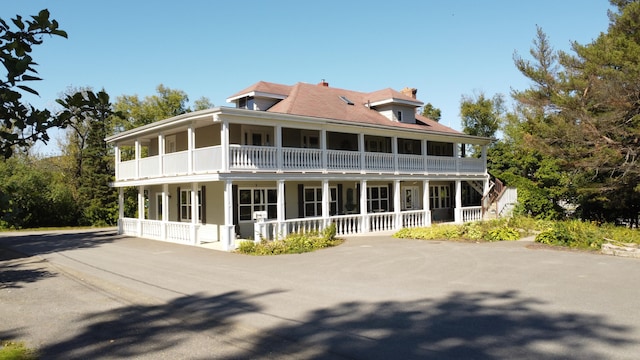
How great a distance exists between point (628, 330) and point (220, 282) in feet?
27.7

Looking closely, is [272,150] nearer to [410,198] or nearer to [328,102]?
[328,102]

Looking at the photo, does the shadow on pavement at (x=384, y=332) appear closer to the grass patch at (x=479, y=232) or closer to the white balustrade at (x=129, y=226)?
the grass patch at (x=479, y=232)

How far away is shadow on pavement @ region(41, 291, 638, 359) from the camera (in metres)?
6.14

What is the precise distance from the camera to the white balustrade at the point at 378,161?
959 inches

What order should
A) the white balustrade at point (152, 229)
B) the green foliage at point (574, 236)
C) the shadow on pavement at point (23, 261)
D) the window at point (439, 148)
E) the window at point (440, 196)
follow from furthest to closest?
the window at point (440, 196)
the window at point (439, 148)
the white balustrade at point (152, 229)
the green foliage at point (574, 236)
the shadow on pavement at point (23, 261)

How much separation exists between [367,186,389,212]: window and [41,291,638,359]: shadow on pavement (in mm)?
18492

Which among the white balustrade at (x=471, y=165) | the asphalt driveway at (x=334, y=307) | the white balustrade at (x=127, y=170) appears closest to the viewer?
the asphalt driveway at (x=334, y=307)

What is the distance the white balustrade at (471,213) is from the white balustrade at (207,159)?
16.6 m

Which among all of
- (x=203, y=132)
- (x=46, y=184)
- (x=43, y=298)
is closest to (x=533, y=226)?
(x=203, y=132)

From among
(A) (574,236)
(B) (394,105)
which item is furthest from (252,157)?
(B) (394,105)

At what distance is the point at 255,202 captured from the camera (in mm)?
22234

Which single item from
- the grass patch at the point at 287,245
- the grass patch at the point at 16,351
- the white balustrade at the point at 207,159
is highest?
the white balustrade at the point at 207,159

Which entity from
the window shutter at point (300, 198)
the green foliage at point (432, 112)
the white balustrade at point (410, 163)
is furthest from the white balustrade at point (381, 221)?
the green foliage at point (432, 112)

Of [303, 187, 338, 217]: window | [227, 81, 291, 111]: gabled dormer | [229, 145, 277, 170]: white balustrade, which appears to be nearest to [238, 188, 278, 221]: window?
[303, 187, 338, 217]: window
